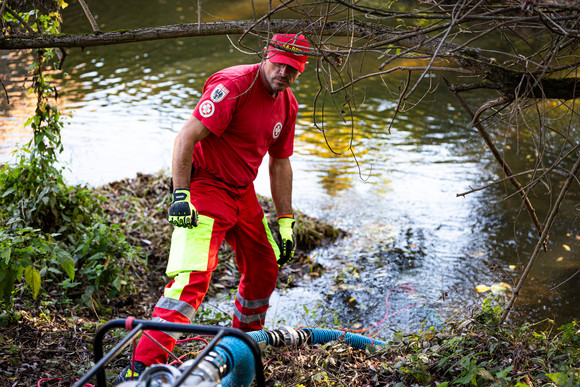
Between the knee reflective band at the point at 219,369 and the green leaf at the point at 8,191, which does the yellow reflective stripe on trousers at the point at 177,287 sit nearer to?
the knee reflective band at the point at 219,369

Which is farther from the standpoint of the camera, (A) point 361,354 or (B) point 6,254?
(A) point 361,354

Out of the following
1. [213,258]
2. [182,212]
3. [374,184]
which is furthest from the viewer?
[374,184]

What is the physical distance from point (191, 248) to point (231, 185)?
0.58 m

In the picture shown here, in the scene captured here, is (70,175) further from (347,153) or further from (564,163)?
(564,163)

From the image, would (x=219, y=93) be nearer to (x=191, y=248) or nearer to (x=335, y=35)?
(x=335, y=35)

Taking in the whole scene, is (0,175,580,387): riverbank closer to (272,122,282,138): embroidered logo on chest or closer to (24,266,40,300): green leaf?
(24,266,40,300): green leaf

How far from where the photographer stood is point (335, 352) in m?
3.30

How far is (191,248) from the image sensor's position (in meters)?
3.04

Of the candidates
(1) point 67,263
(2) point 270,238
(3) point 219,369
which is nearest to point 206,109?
(2) point 270,238

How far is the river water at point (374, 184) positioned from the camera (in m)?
4.52

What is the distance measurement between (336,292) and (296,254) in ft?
2.34

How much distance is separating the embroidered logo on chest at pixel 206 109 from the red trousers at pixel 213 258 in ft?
1.38

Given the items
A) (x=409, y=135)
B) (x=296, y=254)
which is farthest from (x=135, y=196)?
(x=409, y=135)

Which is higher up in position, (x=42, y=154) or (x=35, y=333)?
(x=42, y=154)
